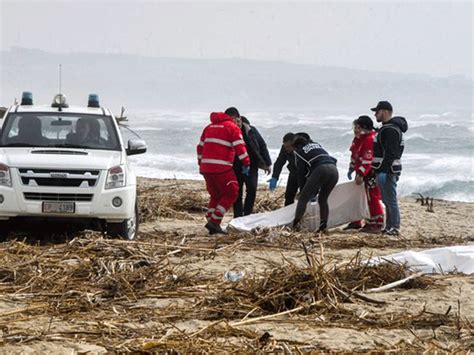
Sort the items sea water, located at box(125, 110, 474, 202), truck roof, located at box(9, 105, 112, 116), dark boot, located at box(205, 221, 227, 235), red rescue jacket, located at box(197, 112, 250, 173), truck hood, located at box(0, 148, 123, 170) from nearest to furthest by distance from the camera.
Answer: truck hood, located at box(0, 148, 123, 170), truck roof, located at box(9, 105, 112, 116), red rescue jacket, located at box(197, 112, 250, 173), dark boot, located at box(205, 221, 227, 235), sea water, located at box(125, 110, 474, 202)

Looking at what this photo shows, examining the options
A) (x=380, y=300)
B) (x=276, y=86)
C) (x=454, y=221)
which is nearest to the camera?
(x=380, y=300)

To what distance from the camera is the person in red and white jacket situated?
40.7 feet

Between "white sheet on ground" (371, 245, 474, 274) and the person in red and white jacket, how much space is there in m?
3.48

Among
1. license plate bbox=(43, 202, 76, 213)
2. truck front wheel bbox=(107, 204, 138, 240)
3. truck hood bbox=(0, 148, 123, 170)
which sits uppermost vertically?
truck hood bbox=(0, 148, 123, 170)

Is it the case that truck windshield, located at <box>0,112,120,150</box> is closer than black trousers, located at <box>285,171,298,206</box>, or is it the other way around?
truck windshield, located at <box>0,112,120,150</box>

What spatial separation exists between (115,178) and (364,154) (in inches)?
152

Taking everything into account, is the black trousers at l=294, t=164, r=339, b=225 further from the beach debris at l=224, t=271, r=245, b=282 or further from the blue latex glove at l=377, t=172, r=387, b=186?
the beach debris at l=224, t=271, r=245, b=282

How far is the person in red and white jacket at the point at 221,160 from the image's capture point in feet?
40.7

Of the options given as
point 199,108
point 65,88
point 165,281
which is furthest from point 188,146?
point 65,88

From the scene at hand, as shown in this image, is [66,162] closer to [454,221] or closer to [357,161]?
[357,161]

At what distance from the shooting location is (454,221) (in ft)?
52.0

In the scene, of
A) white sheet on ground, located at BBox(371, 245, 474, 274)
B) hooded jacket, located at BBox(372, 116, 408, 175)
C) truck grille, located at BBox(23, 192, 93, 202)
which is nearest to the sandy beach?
white sheet on ground, located at BBox(371, 245, 474, 274)

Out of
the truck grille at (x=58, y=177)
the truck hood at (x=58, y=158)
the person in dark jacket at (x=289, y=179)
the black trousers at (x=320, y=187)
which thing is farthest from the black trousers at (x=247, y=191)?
the truck grille at (x=58, y=177)

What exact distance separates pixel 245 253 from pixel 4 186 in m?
2.93
